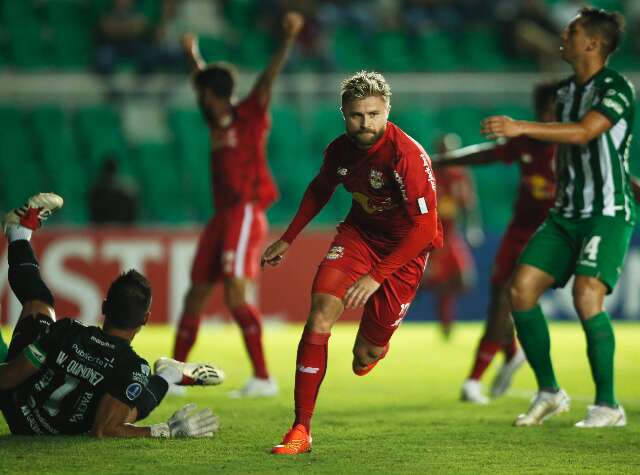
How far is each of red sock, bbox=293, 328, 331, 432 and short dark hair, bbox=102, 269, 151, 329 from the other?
858mm

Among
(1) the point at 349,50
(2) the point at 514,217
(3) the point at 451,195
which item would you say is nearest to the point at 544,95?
(2) the point at 514,217

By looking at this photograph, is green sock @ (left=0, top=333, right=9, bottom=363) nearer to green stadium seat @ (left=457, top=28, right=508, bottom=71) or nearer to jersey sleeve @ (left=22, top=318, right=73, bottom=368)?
jersey sleeve @ (left=22, top=318, right=73, bottom=368)

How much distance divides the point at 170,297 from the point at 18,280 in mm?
7939

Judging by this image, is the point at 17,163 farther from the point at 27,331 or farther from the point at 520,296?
the point at 520,296

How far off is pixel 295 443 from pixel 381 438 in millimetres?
801

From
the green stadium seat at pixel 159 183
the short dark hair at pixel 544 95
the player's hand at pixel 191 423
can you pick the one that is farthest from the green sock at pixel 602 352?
the green stadium seat at pixel 159 183

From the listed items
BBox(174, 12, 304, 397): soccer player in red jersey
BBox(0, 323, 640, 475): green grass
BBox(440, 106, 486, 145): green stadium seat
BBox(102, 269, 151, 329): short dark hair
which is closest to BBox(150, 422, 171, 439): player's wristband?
BBox(0, 323, 640, 475): green grass

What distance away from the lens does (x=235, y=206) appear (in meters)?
8.86

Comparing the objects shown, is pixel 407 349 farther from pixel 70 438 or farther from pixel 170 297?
pixel 70 438

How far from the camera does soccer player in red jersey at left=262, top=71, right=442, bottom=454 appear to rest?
5719 millimetres

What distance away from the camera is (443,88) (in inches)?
711

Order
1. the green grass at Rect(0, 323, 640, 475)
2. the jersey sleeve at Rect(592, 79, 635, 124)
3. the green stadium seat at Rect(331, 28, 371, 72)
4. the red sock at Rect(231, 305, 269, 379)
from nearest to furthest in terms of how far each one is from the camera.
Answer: the green grass at Rect(0, 323, 640, 475)
the jersey sleeve at Rect(592, 79, 635, 124)
the red sock at Rect(231, 305, 269, 379)
the green stadium seat at Rect(331, 28, 371, 72)

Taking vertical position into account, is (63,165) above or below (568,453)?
above

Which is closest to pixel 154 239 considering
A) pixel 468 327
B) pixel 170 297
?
pixel 170 297
